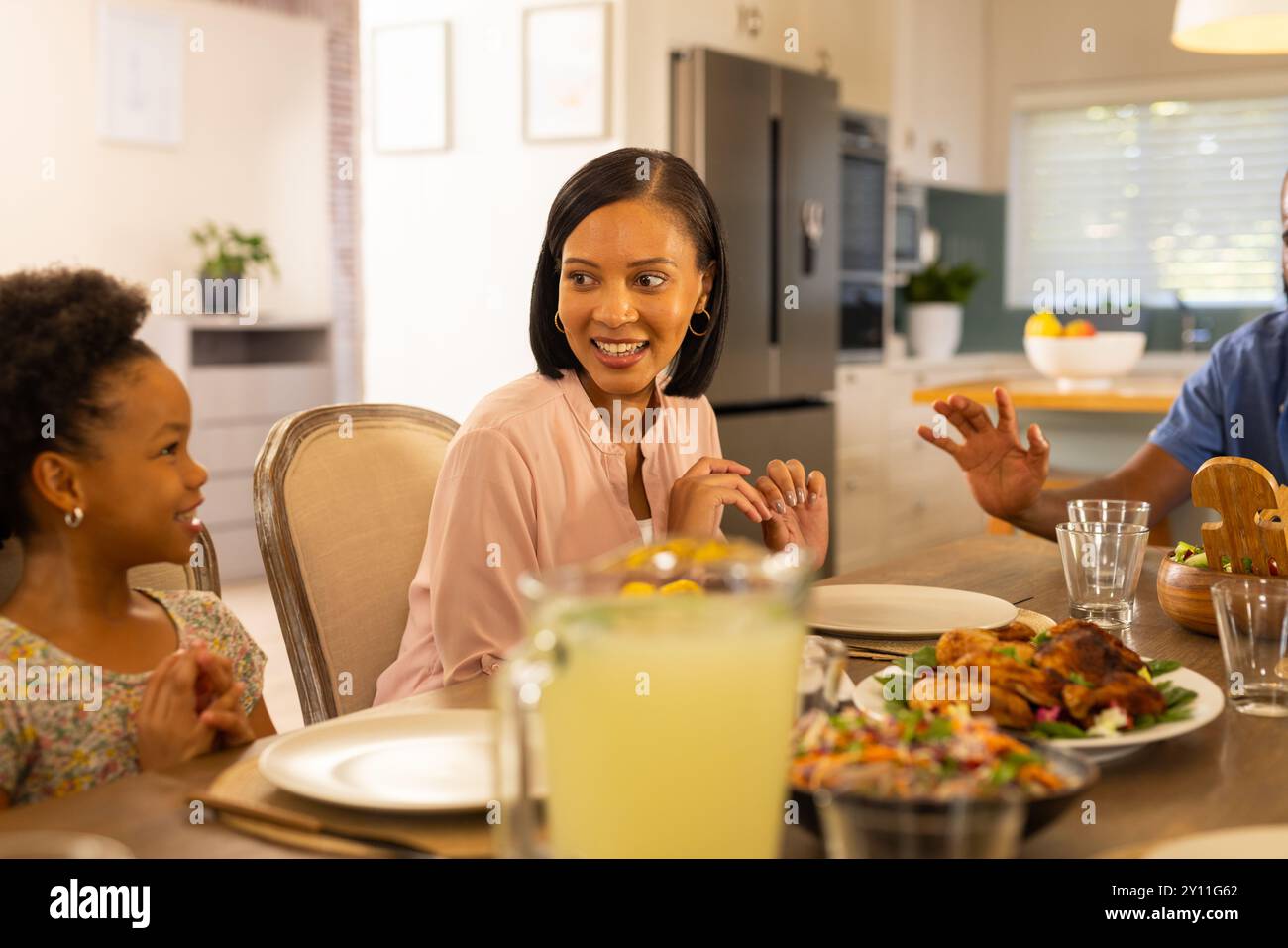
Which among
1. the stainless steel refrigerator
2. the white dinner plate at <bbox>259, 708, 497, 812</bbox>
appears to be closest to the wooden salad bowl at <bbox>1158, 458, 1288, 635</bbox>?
the white dinner plate at <bbox>259, 708, 497, 812</bbox>

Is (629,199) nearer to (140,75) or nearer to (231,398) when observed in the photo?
(231,398)

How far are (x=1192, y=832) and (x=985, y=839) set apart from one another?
295 mm

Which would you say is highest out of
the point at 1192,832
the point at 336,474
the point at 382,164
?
the point at 382,164

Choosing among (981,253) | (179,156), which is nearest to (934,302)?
(981,253)

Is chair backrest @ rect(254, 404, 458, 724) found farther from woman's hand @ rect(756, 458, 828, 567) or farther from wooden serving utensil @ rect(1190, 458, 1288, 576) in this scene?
wooden serving utensil @ rect(1190, 458, 1288, 576)

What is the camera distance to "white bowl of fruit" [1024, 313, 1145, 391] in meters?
4.31

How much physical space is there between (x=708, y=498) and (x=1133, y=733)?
59 centimetres

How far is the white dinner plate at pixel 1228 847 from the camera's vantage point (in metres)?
0.71

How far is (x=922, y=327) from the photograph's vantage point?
249 inches

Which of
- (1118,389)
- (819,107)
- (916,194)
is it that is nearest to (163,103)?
(819,107)

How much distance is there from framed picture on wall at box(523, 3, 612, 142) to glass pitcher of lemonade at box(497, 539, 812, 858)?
3.73 m

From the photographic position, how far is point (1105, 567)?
4.51 feet

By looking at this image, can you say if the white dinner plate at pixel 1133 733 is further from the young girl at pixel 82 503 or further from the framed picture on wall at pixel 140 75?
the framed picture on wall at pixel 140 75
